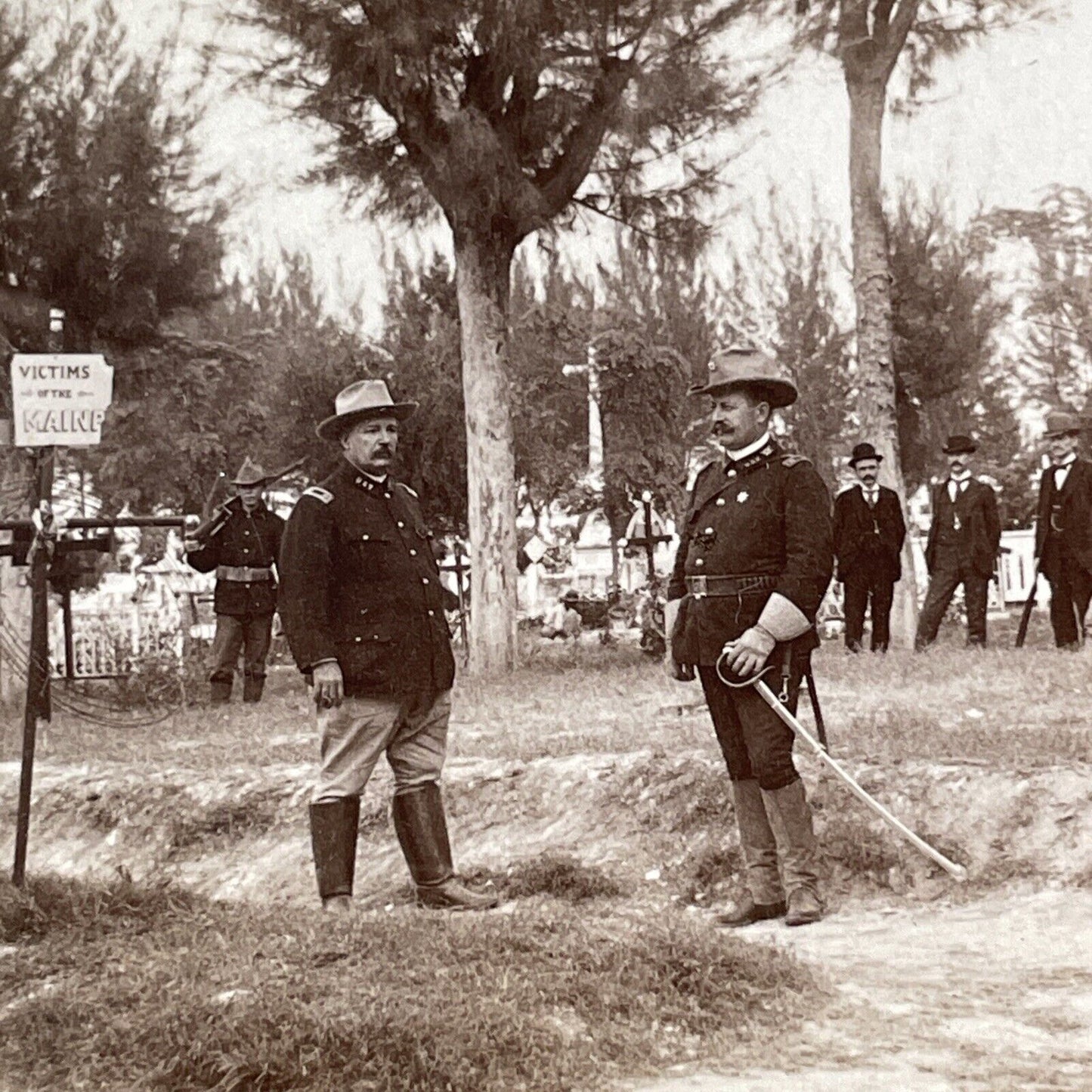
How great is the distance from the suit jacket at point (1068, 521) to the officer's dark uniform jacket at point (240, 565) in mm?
6120

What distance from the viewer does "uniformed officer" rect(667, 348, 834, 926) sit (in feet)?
18.4

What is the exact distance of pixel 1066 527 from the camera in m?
12.1

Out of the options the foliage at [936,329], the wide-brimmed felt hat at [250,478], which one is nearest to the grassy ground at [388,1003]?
the wide-brimmed felt hat at [250,478]

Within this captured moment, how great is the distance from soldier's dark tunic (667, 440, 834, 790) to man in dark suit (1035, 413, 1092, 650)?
6.78 m

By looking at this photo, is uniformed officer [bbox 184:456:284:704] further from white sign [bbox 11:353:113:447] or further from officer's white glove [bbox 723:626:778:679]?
officer's white glove [bbox 723:626:778:679]

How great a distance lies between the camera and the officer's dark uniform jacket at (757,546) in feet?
18.4

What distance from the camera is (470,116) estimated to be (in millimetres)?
13773

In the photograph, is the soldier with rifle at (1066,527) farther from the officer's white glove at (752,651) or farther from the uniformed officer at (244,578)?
the officer's white glove at (752,651)

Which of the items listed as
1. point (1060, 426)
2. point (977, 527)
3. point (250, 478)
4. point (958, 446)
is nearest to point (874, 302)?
point (958, 446)

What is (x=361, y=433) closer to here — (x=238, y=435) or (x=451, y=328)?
(x=451, y=328)

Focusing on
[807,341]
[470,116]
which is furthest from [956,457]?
[807,341]

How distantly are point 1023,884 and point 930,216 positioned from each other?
2183 cm

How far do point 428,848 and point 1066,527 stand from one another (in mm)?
7468

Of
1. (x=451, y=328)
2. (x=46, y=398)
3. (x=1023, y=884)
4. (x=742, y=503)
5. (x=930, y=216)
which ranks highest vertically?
(x=930, y=216)
